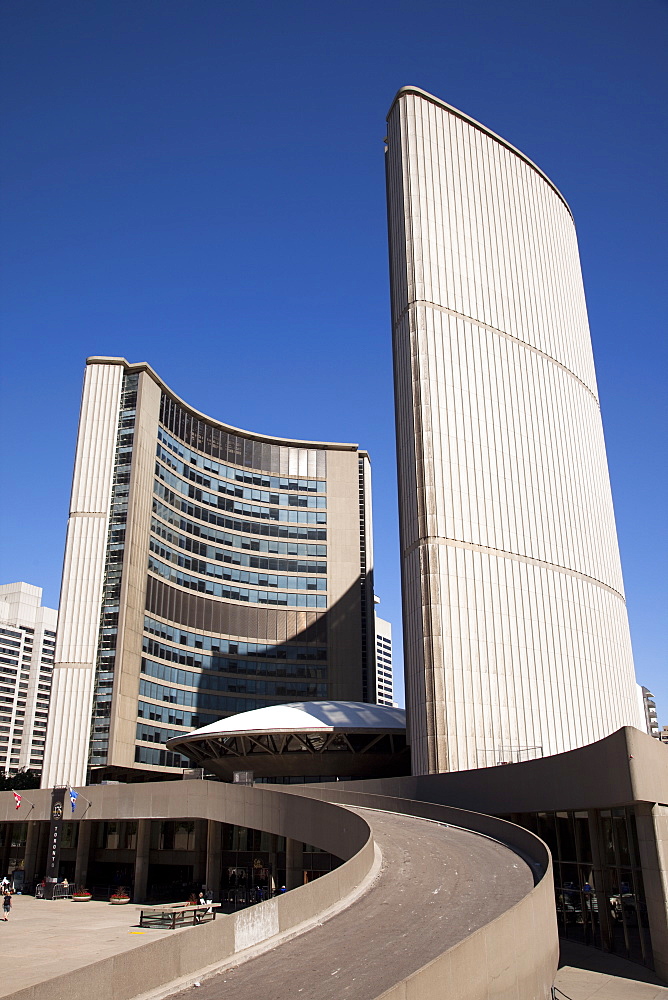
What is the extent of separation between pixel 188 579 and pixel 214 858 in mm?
49520

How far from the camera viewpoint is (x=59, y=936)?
37.4 metres

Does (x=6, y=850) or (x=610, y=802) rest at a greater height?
(x=610, y=802)

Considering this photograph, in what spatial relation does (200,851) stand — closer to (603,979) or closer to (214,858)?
(214,858)

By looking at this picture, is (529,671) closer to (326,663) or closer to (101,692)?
(101,692)

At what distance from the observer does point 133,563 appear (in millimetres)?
85938

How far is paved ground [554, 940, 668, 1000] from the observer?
2150cm

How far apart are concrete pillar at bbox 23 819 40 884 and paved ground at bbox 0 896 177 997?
26.7ft

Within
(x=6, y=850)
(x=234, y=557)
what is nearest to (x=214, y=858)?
(x=6, y=850)

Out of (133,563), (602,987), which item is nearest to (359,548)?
(133,563)

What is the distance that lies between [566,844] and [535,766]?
119 inches

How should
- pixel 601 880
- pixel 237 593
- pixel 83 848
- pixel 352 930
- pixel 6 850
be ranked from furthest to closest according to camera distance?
pixel 237 593 → pixel 6 850 → pixel 83 848 → pixel 601 880 → pixel 352 930

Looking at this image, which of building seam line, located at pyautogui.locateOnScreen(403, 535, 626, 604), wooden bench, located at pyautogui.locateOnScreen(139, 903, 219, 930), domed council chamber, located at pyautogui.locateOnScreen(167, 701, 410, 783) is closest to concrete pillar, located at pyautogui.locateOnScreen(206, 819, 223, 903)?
domed council chamber, located at pyautogui.locateOnScreen(167, 701, 410, 783)

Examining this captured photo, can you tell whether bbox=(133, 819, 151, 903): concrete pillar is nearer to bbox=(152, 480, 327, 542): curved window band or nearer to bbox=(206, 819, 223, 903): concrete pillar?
bbox=(206, 819, 223, 903): concrete pillar

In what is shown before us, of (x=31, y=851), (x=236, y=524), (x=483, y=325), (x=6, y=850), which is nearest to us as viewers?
(x=483, y=325)
